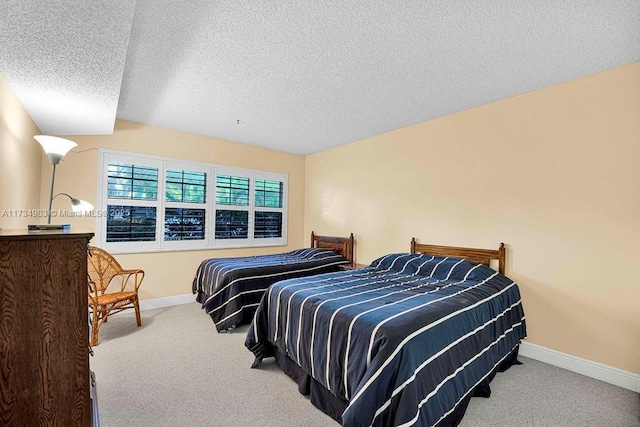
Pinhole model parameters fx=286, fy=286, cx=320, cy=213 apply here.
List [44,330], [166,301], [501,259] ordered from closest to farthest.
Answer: [44,330] < [501,259] < [166,301]

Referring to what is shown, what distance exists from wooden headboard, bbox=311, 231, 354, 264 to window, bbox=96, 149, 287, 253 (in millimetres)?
678

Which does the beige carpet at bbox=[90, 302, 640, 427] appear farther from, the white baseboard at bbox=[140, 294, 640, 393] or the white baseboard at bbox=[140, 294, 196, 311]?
the white baseboard at bbox=[140, 294, 196, 311]

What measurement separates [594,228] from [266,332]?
2.92m

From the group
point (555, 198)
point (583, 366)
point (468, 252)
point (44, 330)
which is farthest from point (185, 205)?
point (583, 366)

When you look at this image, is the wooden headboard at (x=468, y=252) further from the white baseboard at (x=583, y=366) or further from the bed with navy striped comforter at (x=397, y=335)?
the white baseboard at (x=583, y=366)

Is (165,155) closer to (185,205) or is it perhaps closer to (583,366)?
(185,205)

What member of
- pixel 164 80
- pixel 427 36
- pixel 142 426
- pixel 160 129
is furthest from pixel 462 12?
pixel 160 129

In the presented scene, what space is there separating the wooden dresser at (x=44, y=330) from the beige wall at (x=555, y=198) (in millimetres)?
3319

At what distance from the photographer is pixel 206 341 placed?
2959 millimetres

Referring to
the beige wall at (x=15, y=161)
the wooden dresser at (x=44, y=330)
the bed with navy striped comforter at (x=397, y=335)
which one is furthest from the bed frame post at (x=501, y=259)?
the beige wall at (x=15, y=161)

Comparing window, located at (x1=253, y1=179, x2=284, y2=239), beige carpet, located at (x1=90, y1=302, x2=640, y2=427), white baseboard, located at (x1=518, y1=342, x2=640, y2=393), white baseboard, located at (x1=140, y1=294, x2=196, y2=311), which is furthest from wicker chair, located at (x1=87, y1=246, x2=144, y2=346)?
white baseboard, located at (x1=518, y1=342, x2=640, y2=393)

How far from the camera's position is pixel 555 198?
2623 millimetres

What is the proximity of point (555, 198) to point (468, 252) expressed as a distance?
0.93 m

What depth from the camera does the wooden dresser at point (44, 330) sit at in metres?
1.10
